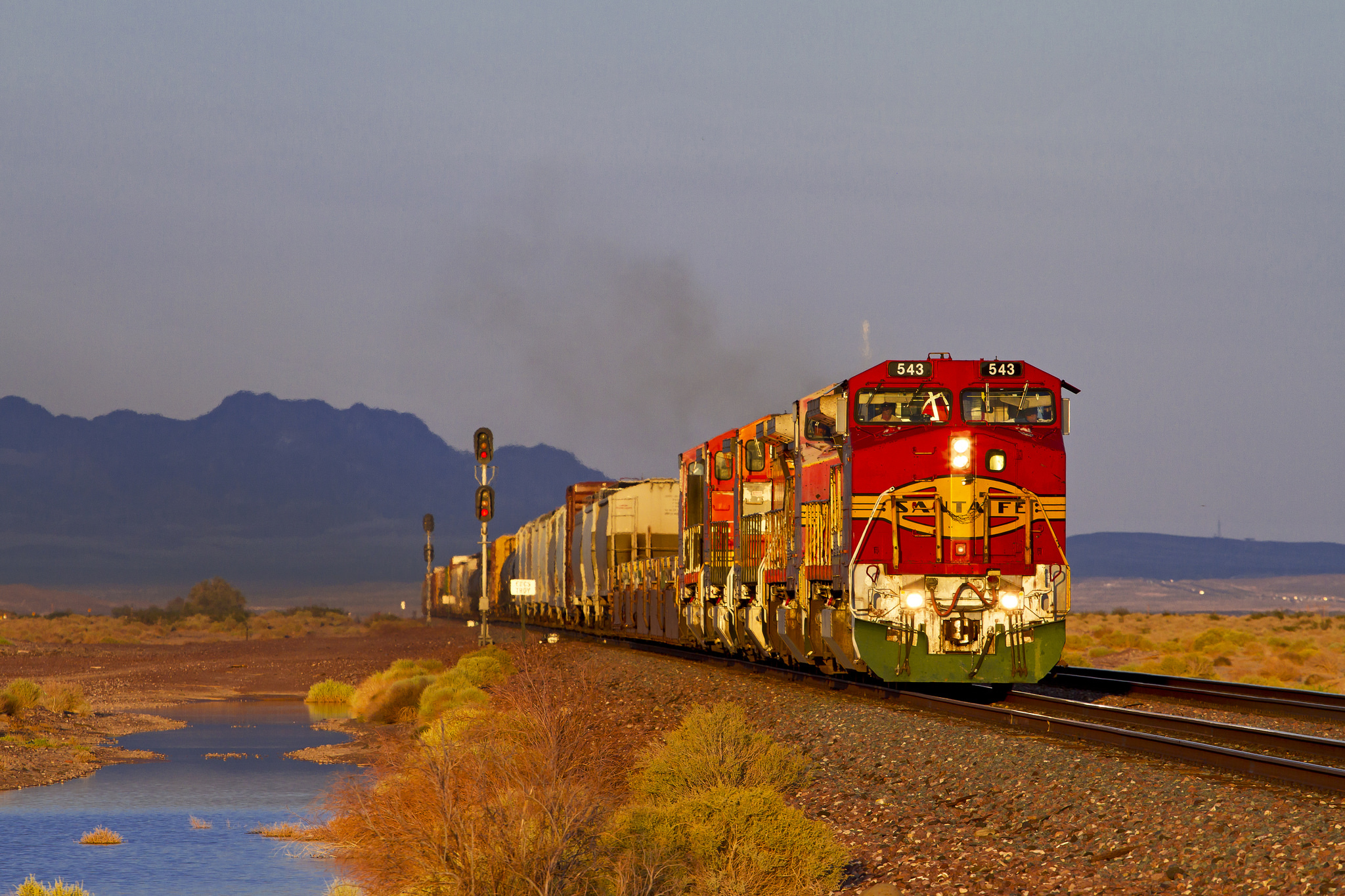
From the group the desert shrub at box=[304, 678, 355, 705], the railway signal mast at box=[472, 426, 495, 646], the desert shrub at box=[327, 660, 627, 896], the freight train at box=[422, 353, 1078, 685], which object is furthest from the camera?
the railway signal mast at box=[472, 426, 495, 646]

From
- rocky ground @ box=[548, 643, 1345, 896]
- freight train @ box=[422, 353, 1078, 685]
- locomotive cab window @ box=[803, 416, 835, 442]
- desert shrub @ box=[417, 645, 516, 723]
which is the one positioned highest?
locomotive cab window @ box=[803, 416, 835, 442]

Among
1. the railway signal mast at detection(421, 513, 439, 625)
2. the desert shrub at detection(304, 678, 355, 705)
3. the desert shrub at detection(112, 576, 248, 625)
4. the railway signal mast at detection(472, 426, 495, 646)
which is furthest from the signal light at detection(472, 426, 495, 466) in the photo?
the desert shrub at detection(112, 576, 248, 625)

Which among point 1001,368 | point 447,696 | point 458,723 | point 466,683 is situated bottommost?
point 447,696

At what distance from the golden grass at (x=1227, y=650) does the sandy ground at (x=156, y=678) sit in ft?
63.1

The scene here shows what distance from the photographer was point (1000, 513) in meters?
18.0

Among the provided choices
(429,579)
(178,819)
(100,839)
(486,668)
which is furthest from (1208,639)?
(429,579)

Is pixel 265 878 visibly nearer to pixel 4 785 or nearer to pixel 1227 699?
pixel 4 785

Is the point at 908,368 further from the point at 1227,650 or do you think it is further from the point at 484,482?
the point at 1227,650

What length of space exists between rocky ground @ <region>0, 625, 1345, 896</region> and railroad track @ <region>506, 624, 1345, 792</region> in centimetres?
20

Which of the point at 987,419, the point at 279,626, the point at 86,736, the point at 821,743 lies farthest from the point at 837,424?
the point at 279,626

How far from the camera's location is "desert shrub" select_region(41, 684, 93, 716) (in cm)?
3266

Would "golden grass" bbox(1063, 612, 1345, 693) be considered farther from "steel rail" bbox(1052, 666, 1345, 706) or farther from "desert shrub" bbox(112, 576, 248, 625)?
"desert shrub" bbox(112, 576, 248, 625)

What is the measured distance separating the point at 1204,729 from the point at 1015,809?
4413mm

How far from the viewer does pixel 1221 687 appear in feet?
73.7
